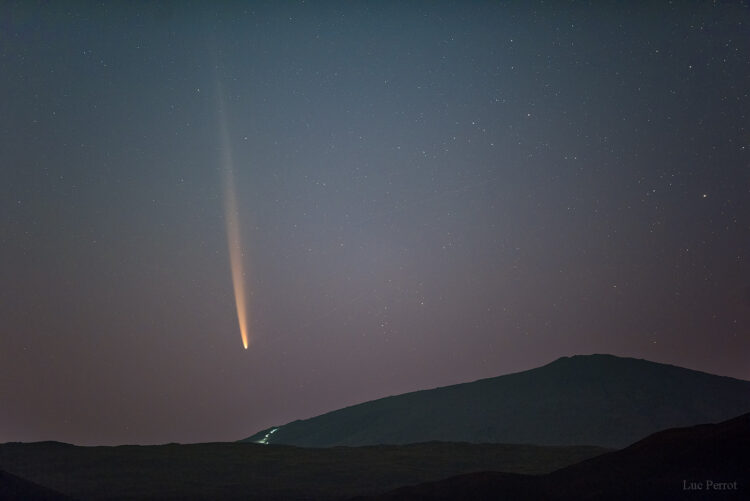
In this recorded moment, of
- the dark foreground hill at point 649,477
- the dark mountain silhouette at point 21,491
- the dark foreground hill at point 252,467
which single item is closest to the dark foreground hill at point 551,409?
the dark foreground hill at point 252,467

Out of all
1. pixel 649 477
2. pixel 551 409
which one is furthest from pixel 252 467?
pixel 551 409

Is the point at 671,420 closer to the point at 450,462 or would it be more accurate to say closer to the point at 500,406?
the point at 500,406

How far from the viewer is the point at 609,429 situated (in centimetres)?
13712

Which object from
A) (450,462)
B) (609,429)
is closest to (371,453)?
(450,462)

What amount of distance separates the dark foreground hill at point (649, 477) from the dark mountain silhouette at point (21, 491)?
16.5 m

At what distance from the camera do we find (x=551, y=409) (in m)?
153

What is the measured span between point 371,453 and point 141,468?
72.2 ft
